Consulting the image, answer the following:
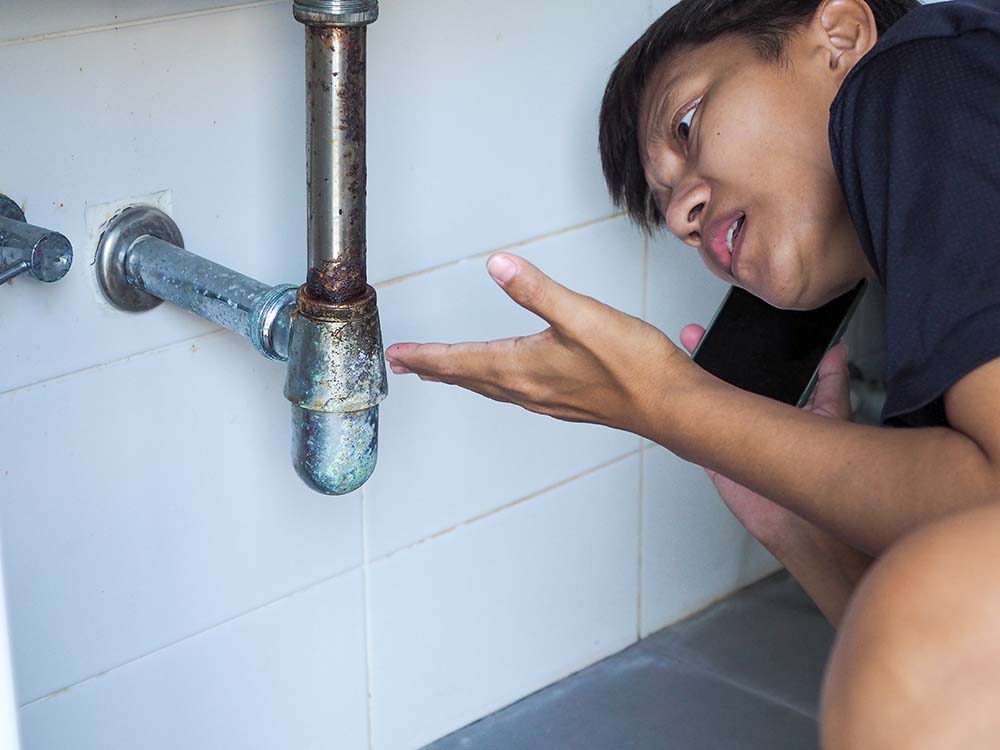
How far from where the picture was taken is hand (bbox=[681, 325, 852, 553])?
3.39ft

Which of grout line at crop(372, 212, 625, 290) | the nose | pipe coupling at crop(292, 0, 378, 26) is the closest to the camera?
pipe coupling at crop(292, 0, 378, 26)

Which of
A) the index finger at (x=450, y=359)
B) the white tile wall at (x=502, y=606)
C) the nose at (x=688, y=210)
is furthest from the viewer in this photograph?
the white tile wall at (x=502, y=606)

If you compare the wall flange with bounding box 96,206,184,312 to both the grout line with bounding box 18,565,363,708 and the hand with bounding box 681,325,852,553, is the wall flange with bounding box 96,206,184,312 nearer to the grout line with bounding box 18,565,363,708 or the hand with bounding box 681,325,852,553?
the grout line with bounding box 18,565,363,708

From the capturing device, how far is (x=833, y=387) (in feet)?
3.43

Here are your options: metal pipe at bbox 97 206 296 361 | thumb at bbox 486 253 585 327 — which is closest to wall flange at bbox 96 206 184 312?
metal pipe at bbox 97 206 296 361

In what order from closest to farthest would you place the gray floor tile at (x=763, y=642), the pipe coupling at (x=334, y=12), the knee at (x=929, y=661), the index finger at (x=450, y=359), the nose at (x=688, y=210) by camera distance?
the knee at (x=929, y=661), the pipe coupling at (x=334, y=12), the index finger at (x=450, y=359), the nose at (x=688, y=210), the gray floor tile at (x=763, y=642)

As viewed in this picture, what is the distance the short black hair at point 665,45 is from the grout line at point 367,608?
1.02 feet

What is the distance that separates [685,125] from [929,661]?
456mm

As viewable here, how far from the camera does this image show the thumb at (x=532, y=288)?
2.40 ft

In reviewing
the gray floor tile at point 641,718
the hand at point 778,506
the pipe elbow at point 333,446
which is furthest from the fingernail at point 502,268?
the gray floor tile at point 641,718

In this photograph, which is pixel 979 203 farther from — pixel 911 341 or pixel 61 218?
pixel 61 218

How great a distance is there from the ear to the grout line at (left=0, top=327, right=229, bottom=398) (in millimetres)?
435

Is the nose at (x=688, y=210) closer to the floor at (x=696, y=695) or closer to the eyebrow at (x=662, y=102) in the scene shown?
the eyebrow at (x=662, y=102)

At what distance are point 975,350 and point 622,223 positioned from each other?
52 cm
